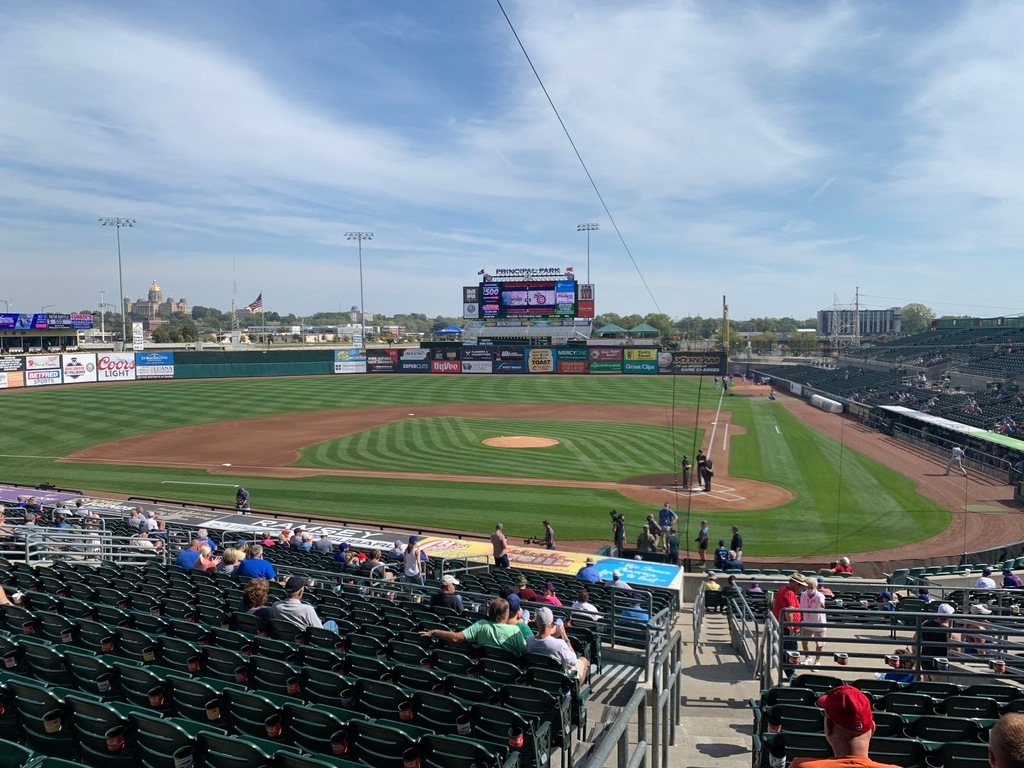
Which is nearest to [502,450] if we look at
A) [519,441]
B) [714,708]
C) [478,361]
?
[519,441]

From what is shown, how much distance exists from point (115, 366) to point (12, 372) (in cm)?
956

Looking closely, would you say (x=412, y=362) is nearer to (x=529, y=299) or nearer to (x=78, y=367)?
(x=529, y=299)

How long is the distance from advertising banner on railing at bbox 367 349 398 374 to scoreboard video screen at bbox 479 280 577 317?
12.1m

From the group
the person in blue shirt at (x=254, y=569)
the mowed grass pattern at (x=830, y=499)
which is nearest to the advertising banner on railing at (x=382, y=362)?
the mowed grass pattern at (x=830, y=499)

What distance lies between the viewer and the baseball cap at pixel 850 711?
129 inches

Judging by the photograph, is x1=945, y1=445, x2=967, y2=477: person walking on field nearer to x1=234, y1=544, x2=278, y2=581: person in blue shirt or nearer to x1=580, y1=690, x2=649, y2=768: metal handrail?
x1=234, y1=544, x2=278, y2=581: person in blue shirt

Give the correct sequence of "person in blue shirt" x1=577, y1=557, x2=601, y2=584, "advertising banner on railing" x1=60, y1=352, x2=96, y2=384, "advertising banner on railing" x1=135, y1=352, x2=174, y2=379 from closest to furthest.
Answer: "person in blue shirt" x1=577, y1=557, x2=601, y2=584
"advertising banner on railing" x1=60, y1=352, x2=96, y2=384
"advertising banner on railing" x1=135, y1=352, x2=174, y2=379

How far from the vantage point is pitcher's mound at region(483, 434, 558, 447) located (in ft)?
124

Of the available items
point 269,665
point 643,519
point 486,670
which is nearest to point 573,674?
point 486,670

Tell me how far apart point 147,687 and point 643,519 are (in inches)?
801

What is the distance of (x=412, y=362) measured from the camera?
278ft

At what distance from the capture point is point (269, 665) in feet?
19.6

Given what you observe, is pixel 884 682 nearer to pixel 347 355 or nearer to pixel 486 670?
pixel 486 670

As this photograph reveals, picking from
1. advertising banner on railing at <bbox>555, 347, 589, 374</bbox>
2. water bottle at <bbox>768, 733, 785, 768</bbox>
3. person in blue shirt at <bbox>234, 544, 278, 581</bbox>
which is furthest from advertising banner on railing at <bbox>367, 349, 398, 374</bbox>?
water bottle at <bbox>768, 733, 785, 768</bbox>
